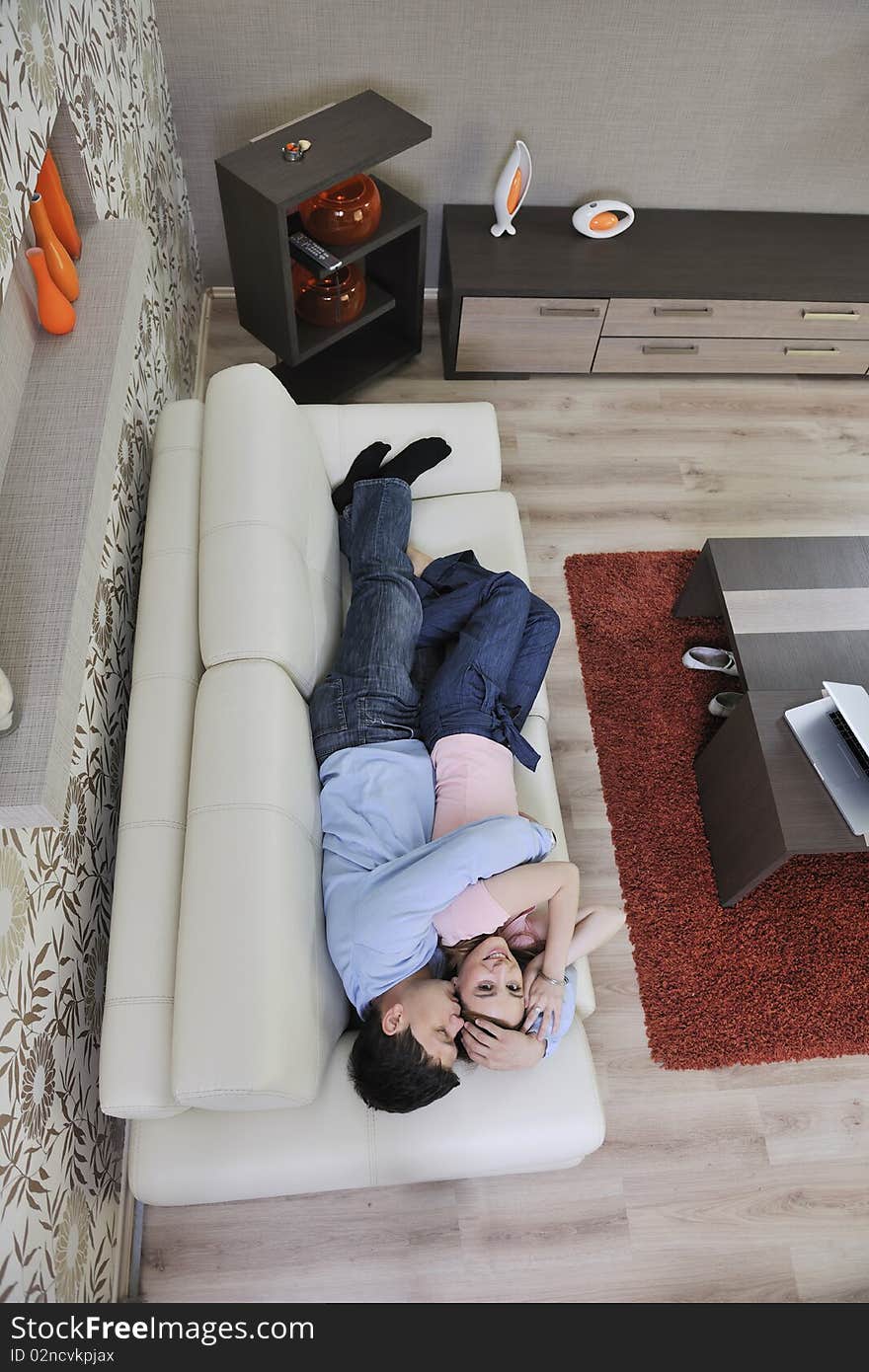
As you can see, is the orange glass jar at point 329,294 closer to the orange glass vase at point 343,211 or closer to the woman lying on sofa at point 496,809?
the orange glass vase at point 343,211

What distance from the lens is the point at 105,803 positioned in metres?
1.67

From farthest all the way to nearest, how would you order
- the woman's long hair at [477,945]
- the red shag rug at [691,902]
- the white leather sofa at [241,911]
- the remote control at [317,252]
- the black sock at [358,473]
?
1. the remote control at [317,252]
2. the black sock at [358,473]
3. the red shag rug at [691,902]
4. the woman's long hair at [477,945]
5. the white leather sofa at [241,911]

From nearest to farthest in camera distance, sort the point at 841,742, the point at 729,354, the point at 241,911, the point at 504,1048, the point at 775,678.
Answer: the point at 241,911, the point at 504,1048, the point at 841,742, the point at 775,678, the point at 729,354

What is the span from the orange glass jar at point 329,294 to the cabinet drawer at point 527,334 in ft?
1.11

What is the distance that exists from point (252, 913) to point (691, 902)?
4.13 feet

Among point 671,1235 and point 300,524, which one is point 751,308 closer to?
point 300,524

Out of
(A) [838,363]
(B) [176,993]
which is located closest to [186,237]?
(A) [838,363]

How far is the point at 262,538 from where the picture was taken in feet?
5.52

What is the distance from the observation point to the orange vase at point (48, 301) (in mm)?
1222

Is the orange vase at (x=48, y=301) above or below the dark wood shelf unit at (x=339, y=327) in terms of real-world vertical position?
above

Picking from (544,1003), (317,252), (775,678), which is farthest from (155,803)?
Result: (317,252)

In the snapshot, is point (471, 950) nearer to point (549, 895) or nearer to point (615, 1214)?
point (549, 895)

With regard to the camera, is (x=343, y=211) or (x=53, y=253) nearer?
(x=53, y=253)

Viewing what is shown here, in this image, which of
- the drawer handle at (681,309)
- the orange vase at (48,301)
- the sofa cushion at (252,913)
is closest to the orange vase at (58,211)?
the orange vase at (48,301)
